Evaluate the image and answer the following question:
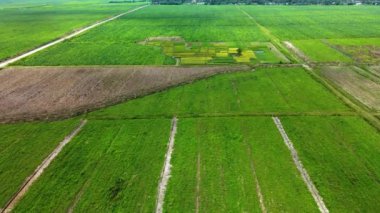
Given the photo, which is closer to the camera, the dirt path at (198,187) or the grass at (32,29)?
the dirt path at (198,187)

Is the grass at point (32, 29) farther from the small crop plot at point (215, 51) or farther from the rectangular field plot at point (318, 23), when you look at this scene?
the rectangular field plot at point (318, 23)

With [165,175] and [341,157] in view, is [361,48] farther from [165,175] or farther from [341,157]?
[165,175]

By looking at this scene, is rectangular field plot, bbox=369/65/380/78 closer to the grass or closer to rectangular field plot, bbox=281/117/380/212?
rectangular field plot, bbox=281/117/380/212

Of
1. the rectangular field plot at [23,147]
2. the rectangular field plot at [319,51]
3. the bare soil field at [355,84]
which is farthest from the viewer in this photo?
the rectangular field plot at [319,51]

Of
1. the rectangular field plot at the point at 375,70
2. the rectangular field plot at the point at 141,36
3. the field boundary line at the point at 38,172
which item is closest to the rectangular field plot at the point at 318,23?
the rectangular field plot at the point at 141,36

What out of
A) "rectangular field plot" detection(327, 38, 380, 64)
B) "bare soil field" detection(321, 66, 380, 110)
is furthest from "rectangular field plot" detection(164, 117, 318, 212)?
"rectangular field plot" detection(327, 38, 380, 64)

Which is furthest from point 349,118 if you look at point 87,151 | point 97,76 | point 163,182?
point 97,76

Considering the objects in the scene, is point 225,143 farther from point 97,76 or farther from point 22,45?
point 22,45
